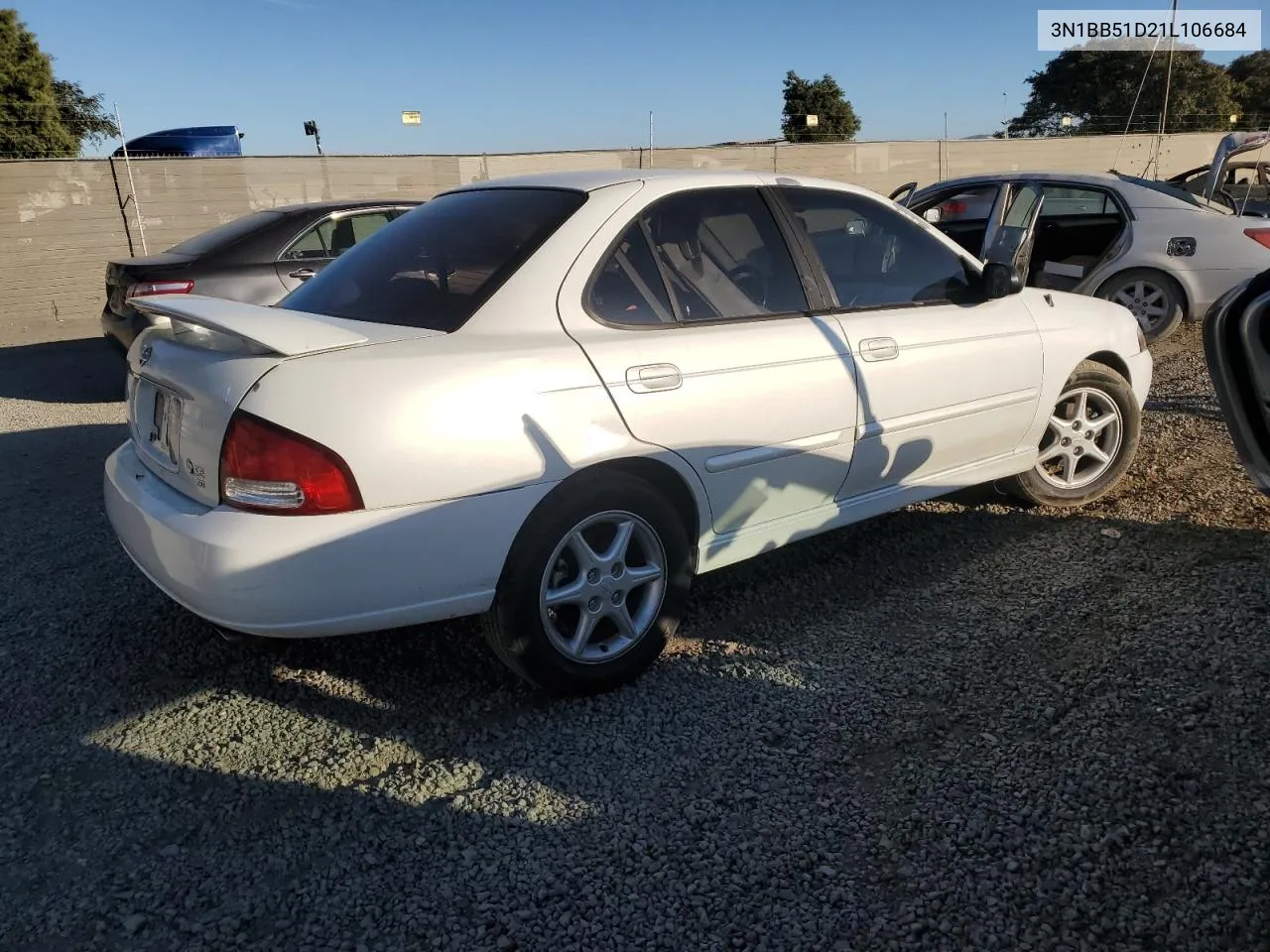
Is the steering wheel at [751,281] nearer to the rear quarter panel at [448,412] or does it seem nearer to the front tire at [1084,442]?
the rear quarter panel at [448,412]

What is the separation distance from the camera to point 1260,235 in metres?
7.92

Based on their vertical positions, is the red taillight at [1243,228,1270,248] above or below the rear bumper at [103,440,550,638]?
above

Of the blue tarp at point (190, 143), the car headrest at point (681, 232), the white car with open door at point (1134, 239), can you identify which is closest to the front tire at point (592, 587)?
the car headrest at point (681, 232)

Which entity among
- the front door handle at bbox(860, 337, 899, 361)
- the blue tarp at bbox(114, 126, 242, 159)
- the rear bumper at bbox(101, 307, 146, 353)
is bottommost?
the rear bumper at bbox(101, 307, 146, 353)

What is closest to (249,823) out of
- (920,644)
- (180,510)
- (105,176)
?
(180,510)

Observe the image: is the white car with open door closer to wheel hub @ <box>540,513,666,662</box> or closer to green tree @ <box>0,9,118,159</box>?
wheel hub @ <box>540,513,666,662</box>

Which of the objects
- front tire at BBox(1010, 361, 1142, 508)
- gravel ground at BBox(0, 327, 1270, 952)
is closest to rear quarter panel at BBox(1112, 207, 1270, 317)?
front tire at BBox(1010, 361, 1142, 508)

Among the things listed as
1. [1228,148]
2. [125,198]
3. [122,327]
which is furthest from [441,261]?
[125,198]

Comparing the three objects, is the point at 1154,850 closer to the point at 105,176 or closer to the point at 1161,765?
the point at 1161,765

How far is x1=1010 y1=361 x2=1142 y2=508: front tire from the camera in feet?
14.5

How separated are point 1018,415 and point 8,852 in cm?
384

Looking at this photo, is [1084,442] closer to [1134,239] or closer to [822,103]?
[1134,239]

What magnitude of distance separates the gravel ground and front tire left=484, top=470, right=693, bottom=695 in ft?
0.48

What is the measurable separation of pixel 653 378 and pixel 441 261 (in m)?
0.87
